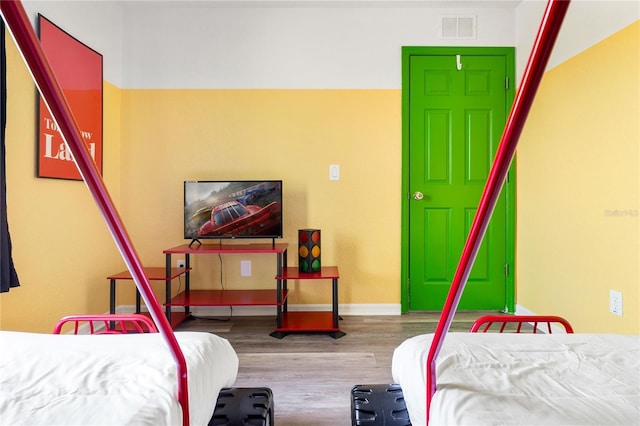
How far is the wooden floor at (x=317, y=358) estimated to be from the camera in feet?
6.01

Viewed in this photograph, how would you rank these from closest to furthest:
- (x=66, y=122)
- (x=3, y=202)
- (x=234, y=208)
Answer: (x=66, y=122) < (x=3, y=202) < (x=234, y=208)

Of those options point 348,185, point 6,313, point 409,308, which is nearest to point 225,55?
point 348,185

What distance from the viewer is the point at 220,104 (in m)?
3.36

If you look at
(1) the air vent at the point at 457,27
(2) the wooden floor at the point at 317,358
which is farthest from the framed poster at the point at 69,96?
(1) the air vent at the point at 457,27

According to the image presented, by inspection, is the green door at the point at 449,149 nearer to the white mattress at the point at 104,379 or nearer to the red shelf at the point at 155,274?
the red shelf at the point at 155,274

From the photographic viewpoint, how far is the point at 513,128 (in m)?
0.55

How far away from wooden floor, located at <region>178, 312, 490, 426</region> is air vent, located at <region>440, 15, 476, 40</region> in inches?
98.2

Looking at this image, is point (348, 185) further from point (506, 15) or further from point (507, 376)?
point (507, 376)

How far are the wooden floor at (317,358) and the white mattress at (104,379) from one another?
0.81 m

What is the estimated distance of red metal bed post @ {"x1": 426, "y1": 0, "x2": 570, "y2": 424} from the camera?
483mm

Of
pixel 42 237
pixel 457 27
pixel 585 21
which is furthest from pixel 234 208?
pixel 585 21

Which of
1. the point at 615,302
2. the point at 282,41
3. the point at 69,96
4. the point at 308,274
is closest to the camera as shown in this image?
the point at 615,302

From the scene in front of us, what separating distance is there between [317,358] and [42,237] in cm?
197

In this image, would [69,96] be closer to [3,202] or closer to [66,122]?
[3,202]
